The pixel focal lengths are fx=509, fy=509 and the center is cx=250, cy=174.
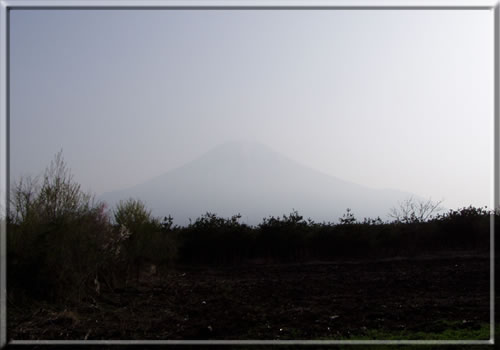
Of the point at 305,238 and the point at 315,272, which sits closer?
the point at 315,272

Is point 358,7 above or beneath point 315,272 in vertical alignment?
above

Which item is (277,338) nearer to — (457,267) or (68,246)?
(68,246)

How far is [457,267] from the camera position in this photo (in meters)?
11.3

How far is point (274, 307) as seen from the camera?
7.29 m

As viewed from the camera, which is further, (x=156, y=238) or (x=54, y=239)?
(x=156, y=238)

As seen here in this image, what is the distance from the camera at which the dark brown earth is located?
19.3ft

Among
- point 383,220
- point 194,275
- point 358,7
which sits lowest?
point 194,275

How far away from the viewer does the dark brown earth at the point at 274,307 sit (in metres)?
5.88

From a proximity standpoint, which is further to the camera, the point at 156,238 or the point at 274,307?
the point at 156,238

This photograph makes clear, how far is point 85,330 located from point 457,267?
8.47 m

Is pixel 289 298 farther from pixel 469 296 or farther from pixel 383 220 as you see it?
pixel 383 220

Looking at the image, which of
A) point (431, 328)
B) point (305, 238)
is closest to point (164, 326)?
point (431, 328)

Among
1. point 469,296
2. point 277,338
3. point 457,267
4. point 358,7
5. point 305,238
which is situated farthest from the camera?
point 305,238

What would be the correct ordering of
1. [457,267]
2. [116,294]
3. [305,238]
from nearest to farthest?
[116,294] < [457,267] < [305,238]
